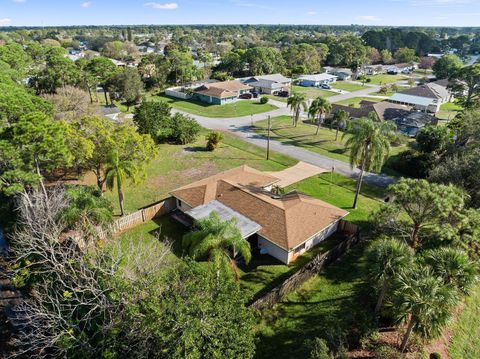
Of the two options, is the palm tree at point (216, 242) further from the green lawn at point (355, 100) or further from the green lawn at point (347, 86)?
the green lawn at point (347, 86)

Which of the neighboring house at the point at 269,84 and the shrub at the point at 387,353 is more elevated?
the neighboring house at the point at 269,84

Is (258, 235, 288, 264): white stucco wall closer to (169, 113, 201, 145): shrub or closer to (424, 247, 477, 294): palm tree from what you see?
(424, 247, 477, 294): palm tree

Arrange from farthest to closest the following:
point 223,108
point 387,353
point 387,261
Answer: point 223,108
point 387,261
point 387,353

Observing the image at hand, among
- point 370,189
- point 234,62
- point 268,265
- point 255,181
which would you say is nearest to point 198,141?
point 255,181

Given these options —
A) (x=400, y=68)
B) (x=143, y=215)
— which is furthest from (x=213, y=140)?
(x=400, y=68)

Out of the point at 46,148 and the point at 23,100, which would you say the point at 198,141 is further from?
the point at 46,148

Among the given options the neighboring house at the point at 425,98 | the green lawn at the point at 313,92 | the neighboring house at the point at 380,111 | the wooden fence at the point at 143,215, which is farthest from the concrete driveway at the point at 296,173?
the green lawn at the point at 313,92

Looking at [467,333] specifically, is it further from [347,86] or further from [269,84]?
[347,86]
